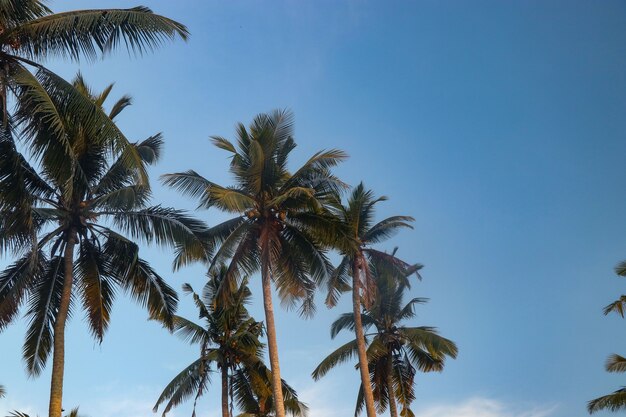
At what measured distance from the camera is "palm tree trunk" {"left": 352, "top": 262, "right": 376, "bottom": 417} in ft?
98.7

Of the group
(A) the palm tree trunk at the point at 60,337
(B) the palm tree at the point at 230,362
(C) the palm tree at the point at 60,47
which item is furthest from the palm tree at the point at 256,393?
(C) the palm tree at the point at 60,47

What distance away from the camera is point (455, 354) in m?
33.3

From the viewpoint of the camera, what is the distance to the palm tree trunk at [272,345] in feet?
79.9

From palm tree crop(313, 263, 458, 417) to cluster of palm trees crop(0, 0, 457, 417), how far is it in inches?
71.4

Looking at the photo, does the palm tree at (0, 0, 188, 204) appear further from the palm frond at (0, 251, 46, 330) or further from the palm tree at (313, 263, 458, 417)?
the palm tree at (313, 263, 458, 417)

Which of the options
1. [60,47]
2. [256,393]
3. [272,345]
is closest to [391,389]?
[256,393]

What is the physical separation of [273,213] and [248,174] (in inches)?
65.3

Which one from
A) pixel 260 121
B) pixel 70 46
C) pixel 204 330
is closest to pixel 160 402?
pixel 204 330

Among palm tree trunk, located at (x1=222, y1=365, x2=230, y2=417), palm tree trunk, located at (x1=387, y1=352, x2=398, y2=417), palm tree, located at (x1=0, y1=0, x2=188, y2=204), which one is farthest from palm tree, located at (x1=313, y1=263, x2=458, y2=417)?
palm tree, located at (x1=0, y1=0, x2=188, y2=204)

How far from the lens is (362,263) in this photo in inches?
1178

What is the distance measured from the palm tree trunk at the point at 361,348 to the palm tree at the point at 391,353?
2.52 meters

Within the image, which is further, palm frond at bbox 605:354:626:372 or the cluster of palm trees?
palm frond at bbox 605:354:626:372

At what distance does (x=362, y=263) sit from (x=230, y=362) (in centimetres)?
669

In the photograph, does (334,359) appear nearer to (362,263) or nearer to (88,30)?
(362,263)
